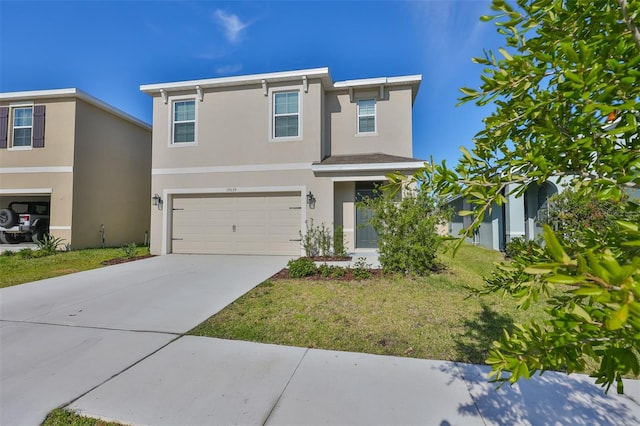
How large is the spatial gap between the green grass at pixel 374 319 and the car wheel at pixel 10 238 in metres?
13.6

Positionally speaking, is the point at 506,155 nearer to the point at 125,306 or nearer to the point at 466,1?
the point at 466,1

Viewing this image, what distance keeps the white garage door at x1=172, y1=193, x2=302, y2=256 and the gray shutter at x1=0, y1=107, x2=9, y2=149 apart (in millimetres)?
7626

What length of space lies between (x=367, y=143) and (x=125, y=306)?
8.87 metres

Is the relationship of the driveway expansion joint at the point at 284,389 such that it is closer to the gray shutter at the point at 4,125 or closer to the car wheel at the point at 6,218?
the car wheel at the point at 6,218

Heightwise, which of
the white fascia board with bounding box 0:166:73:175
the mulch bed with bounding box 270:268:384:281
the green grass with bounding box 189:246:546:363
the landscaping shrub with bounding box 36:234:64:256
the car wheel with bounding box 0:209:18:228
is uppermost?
the white fascia board with bounding box 0:166:73:175

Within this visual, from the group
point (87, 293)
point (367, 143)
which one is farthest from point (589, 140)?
point (367, 143)

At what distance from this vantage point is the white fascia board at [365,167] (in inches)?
360

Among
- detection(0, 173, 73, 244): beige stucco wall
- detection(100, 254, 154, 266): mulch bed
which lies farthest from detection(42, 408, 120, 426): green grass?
detection(0, 173, 73, 244): beige stucco wall

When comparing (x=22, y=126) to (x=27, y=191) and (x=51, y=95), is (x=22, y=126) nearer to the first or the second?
(x=51, y=95)

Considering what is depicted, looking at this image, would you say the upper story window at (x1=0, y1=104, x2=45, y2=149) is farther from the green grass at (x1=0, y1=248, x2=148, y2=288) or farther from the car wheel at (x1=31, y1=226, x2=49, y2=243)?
the green grass at (x1=0, y1=248, x2=148, y2=288)

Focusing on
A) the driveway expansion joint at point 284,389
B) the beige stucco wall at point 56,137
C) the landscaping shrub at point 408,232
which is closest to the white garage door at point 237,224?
the landscaping shrub at point 408,232

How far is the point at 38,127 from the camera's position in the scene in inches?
448

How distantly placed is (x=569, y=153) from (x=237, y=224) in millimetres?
10102

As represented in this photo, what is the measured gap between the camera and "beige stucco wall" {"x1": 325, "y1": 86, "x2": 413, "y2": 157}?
416 inches
